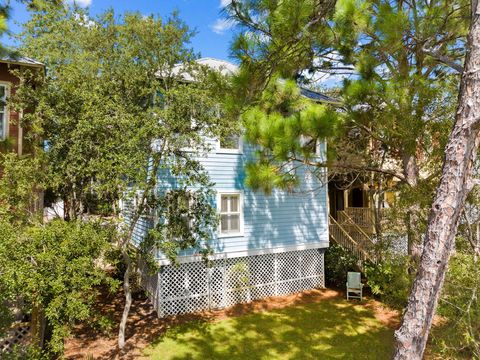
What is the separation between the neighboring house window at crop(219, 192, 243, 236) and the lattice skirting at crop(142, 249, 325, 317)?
107cm

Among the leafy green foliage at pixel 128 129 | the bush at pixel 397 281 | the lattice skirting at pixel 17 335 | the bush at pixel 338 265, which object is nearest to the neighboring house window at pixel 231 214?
the leafy green foliage at pixel 128 129

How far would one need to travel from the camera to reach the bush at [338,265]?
43.4 feet

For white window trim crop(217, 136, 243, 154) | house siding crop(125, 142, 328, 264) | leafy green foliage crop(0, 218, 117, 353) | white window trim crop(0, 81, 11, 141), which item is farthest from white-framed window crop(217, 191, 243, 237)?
white window trim crop(0, 81, 11, 141)

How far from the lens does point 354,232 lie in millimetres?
14969

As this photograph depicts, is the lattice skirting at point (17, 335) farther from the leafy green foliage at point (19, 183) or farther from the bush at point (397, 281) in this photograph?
the bush at point (397, 281)

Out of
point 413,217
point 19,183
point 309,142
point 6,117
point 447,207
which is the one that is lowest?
point 413,217

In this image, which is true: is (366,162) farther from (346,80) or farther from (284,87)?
(284,87)

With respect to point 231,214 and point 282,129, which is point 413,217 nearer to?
point 282,129

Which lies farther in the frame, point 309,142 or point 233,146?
point 233,146

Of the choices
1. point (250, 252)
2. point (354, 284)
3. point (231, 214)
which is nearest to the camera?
point (231, 214)

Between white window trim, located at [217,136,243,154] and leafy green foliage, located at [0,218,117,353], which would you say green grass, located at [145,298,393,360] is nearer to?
leafy green foliage, located at [0,218,117,353]

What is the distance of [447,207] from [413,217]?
10.2 ft

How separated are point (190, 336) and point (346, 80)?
7.63 metres

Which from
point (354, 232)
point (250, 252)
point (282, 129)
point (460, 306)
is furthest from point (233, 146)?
point (460, 306)
